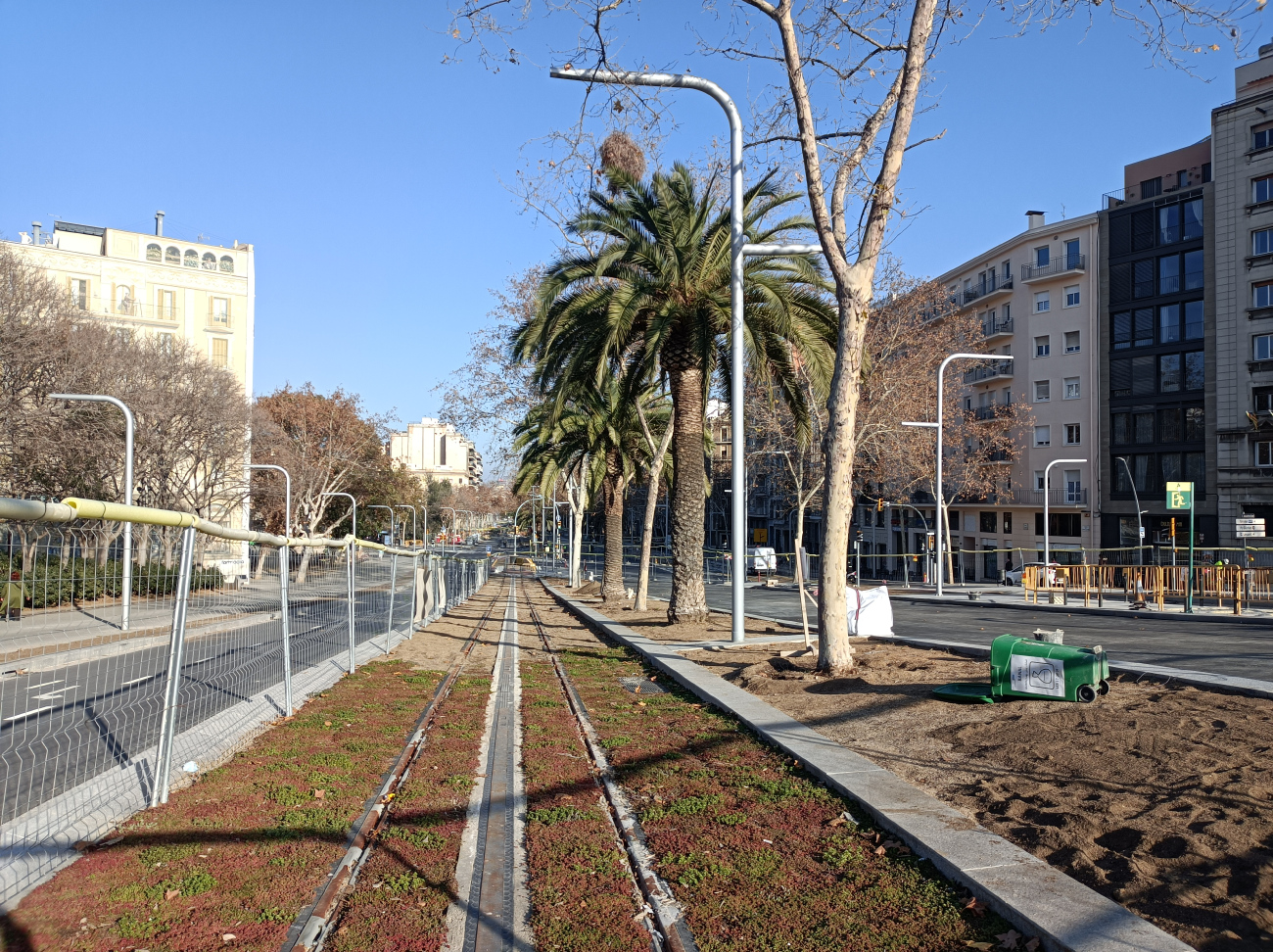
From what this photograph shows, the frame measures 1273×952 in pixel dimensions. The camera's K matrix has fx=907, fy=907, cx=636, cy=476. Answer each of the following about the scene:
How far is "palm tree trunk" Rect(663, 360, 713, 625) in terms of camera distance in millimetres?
18844

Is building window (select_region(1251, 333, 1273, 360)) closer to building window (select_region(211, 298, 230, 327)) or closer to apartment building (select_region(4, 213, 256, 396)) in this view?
apartment building (select_region(4, 213, 256, 396))

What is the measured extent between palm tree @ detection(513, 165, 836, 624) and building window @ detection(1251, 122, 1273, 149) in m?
39.4

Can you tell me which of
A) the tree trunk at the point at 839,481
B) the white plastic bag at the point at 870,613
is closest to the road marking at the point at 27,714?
the tree trunk at the point at 839,481

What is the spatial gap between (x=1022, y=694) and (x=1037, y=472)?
54.0 meters

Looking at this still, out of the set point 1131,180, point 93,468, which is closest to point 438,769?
point 93,468

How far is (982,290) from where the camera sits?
207 ft

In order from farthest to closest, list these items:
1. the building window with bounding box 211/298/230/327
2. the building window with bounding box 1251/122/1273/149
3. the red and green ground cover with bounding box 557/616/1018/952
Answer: the building window with bounding box 211/298/230/327
the building window with bounding box 1251/122/1273/149
the red and green ground cover with bounding box 557/616/1018/952

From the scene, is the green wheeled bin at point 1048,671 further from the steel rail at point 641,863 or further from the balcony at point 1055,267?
the balcony at point 1055,267

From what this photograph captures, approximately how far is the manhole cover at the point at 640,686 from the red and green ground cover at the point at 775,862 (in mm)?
3305

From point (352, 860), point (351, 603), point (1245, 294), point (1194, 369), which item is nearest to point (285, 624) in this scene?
point (351, 603)

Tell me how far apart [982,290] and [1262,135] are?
774 inches

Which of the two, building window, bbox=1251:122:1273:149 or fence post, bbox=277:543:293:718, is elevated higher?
building window, bbox=1251:122:1273:149

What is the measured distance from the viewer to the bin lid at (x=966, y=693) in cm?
854

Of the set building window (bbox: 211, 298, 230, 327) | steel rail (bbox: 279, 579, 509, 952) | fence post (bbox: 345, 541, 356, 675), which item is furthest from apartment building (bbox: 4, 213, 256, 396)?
steel rail (bbox: 279, 579, 509, 952)
